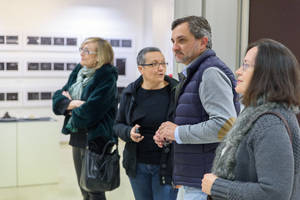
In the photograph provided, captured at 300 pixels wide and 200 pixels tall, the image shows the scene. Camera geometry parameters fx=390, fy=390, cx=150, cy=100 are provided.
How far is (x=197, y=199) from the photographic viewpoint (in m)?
2.33

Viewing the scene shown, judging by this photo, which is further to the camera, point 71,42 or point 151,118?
point 71,42

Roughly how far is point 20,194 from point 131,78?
5275 millimetres

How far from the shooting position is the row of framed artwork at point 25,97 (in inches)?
360

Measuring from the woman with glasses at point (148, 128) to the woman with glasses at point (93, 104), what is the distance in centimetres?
69

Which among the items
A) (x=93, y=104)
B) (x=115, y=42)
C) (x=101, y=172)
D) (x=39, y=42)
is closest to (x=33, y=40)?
(x=39, y=42)

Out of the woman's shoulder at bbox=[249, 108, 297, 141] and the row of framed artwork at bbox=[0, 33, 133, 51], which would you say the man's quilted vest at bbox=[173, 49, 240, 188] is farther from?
the row of framed artwork at bbox=[0, 33, 133, 51]

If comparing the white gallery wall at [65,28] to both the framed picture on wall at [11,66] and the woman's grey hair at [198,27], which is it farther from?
the woman's grey hair at [198,27]

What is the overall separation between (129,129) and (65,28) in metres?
7.15

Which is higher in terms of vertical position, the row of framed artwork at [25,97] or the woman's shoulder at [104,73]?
the woman's shoulder at [104,73]

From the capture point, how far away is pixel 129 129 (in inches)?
121

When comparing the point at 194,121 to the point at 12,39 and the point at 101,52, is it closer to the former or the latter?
the point at 101,52

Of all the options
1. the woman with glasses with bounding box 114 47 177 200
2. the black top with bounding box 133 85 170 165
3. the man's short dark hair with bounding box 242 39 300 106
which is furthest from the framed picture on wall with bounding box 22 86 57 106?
the man's short dark hair with bounding box 242 39 300 106

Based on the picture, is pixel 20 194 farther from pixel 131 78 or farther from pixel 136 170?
pixel 131 78

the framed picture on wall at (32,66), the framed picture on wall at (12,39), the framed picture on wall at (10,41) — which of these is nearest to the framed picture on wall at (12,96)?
the framed picture on wall at (32,66)
